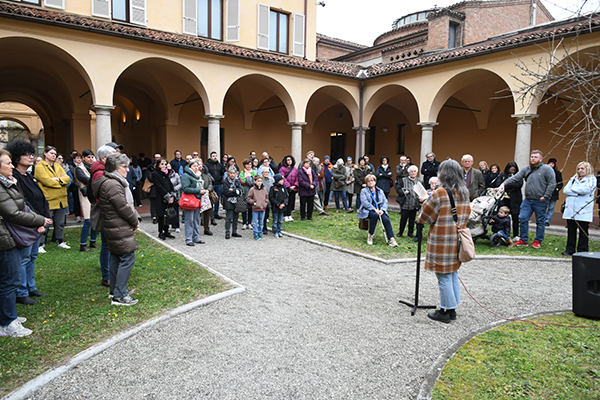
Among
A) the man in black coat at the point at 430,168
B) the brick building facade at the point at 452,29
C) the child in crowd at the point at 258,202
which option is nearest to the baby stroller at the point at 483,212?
the man in black coat at the point at 430,168

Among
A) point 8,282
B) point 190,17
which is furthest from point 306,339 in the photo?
point 190,17

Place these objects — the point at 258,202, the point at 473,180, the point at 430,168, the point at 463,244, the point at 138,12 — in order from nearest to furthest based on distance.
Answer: the point at 463,244 < the point at 258,202 < the point at 473,180 < the point at 430,168 < the point at 138,12

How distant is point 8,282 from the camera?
4008mm

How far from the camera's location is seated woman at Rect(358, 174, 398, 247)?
8562 millimetres

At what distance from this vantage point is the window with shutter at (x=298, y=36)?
1798cm

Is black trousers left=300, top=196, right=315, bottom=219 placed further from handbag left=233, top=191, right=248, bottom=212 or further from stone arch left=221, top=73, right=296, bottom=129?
stone arch left=221, top=73, right=296, bottom=129

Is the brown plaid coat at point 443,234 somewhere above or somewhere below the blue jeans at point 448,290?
above

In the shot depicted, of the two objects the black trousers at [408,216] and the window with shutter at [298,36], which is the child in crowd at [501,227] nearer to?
the black trousers at [408,216]

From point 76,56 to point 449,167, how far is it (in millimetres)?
11808

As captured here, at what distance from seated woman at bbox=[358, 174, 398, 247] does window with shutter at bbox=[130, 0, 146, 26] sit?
36.4ft

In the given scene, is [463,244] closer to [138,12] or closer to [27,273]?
[27,273]

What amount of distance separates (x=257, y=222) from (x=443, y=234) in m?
5.39

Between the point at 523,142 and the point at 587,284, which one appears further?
the point at 523,142

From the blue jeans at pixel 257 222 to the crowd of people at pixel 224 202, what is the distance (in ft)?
0.08
